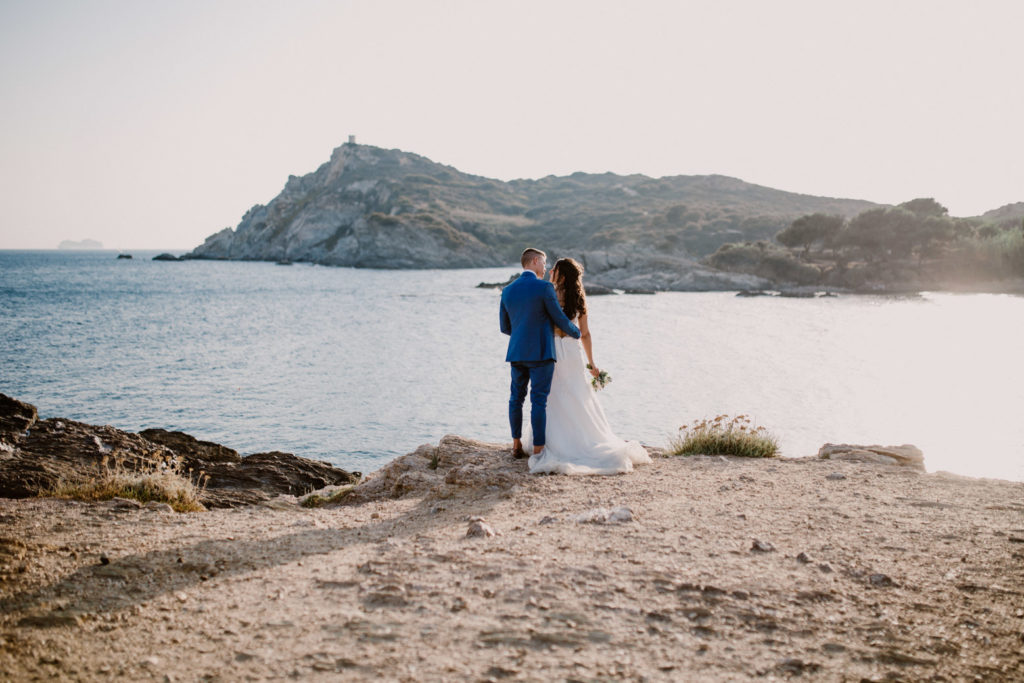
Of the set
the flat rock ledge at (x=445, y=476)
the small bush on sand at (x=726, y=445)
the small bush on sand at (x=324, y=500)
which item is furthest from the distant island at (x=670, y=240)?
the small bush on sand at (x=324, y=500)

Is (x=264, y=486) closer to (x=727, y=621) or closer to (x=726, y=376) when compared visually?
→ (x=727, y=621)

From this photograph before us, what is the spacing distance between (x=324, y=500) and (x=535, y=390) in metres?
2.81

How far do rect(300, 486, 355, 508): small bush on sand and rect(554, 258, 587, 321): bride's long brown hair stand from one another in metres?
3.43

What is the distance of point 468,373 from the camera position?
2983cm

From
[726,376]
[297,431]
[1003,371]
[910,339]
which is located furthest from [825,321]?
[297,431]

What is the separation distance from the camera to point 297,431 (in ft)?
62.8

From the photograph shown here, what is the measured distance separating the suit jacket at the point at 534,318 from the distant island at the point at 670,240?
3204 inches

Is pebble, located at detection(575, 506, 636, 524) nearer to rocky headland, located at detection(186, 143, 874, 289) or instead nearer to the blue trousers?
the blue trousers

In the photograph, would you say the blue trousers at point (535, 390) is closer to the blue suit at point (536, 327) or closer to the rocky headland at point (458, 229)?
the blue suit at point (536, 327)

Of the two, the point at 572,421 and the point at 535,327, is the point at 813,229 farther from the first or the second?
the point at 535,327

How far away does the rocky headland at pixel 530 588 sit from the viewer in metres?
3.47

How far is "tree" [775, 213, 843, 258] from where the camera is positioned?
89250mm

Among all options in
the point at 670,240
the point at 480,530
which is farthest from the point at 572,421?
the point at 670,240

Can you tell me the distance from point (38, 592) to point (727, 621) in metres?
4.44
